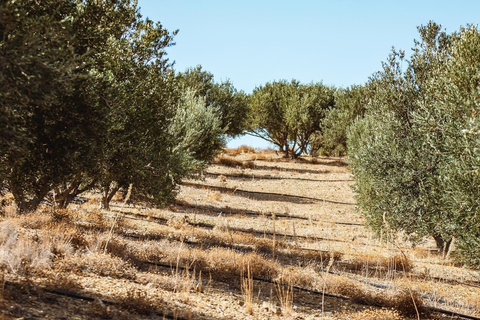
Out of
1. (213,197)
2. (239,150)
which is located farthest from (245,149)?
(213,197)

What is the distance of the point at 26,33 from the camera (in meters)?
7.43

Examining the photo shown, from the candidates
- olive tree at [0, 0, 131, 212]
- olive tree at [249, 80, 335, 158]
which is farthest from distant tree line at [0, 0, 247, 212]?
olive tree at [249, 80, 335, 158]

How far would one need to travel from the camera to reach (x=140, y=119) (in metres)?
15.1

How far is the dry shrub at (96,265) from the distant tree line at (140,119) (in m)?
2.37

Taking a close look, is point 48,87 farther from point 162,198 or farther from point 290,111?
point 290,111

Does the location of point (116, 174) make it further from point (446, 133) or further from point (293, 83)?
point (293, 83)

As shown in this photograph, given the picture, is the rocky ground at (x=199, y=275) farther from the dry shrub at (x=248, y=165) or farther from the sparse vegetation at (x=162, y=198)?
the dry shrub at (x=248, y=165)

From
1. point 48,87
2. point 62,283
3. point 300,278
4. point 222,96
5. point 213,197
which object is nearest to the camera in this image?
point 48,87

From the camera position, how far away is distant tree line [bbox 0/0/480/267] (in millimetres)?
7949

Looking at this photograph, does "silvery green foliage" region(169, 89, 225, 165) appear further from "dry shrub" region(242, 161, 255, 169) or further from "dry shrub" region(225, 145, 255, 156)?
"dry shrub" region(225, 145, 255, 156)

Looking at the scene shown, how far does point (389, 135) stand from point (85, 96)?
12.5m

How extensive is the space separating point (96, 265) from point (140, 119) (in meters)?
6.47

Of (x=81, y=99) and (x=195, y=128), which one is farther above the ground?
(x=195, y=128)

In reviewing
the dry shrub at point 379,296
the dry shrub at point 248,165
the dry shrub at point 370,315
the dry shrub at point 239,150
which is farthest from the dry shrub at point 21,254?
the dry shrub at point 239,150
